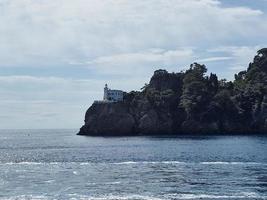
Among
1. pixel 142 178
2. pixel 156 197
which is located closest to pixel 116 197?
pixel 156 197

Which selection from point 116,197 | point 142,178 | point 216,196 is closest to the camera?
point 216,196

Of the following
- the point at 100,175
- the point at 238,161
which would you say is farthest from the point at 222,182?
the point at 238,161

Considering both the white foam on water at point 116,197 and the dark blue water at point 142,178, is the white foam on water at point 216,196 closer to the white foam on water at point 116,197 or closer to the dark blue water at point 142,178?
the dark blue water at point 142,178

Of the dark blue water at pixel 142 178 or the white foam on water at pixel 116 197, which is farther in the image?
the dark blue water at pixel 142 178

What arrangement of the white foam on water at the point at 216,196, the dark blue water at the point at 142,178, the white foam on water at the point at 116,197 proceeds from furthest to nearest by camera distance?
1. the dark blue water at the point at 142,178
2. the white foam on water at the point at 116,197
3. the white foam on water at the point at 216,196

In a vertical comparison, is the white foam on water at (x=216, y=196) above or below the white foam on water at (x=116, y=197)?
above

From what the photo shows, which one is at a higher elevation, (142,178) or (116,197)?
(142,178)

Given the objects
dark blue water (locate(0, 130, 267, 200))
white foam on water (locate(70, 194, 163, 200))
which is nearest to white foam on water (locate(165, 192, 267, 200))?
dark blue water (locate(0, 130, 267, 200))

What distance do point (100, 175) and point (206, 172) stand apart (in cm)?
1355

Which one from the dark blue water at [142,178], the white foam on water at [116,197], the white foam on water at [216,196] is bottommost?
the white foam on water at [116,197]

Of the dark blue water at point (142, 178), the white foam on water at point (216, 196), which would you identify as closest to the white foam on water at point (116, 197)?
the dark blue water at point (142, 178)

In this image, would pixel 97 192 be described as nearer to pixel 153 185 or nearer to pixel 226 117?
pixel 153 185

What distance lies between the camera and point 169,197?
5141 centimetres

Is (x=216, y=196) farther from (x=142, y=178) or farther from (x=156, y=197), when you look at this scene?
(x=142, y=178)
